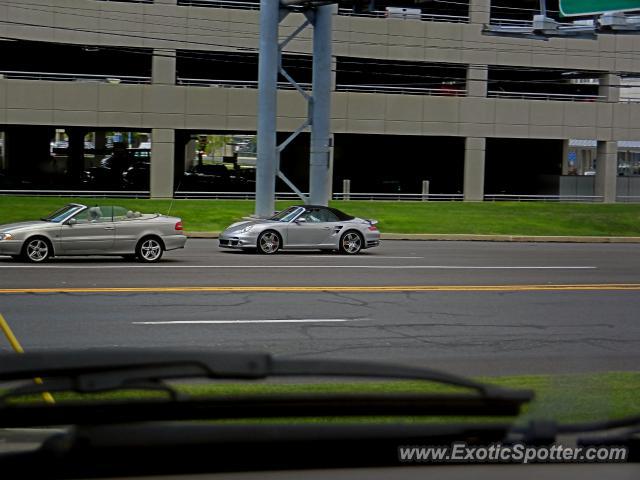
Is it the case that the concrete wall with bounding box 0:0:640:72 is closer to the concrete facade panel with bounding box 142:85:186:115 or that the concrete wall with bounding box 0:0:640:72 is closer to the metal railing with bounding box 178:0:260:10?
the metal railing with bounding box 178:0:260:10

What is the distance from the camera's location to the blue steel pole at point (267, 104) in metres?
28.9

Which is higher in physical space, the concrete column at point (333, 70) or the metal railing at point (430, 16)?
the metal railing at point (430, 16)

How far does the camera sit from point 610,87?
49.1 m

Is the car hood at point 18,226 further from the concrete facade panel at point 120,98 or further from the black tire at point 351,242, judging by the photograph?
the concrete facade panel at point 120,98

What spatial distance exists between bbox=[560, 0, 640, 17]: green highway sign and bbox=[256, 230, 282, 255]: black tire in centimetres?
997

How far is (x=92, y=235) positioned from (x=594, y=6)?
1082 cm

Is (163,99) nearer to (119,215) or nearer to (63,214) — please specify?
(119,215)

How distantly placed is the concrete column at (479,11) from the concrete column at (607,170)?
875 centimetres

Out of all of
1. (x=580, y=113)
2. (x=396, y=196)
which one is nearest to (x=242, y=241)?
(x=396, y=196)

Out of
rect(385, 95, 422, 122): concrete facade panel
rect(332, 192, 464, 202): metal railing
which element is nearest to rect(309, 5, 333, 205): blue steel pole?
rect(385, 95, 422, 122): concrete facade panel

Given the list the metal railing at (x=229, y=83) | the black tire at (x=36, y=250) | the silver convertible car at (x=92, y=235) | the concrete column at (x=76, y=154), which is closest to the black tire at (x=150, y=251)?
the silver convertible car at (x=92, y=235)

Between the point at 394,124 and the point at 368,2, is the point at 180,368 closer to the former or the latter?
the point at 368,2

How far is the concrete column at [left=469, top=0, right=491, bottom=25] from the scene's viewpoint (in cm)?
4653

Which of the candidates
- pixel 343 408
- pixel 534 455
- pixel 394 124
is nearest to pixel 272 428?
pixel 343 408
